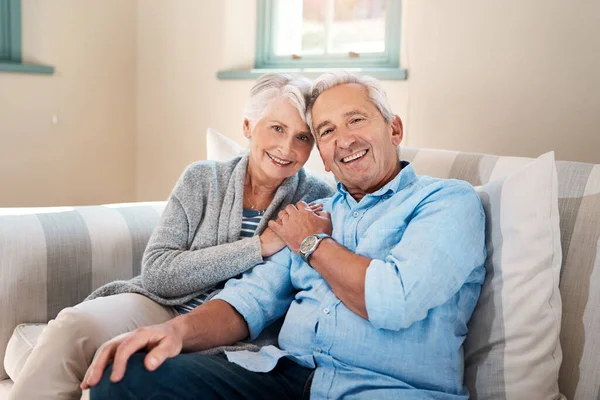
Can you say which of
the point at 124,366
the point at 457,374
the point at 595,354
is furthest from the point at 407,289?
the point at 124,366

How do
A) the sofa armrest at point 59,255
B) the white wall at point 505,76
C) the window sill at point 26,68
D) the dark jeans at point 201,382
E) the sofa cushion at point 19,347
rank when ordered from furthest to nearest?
1. the window sill at point 26,68
2. the white wall at point 505,76
3. the sofa armrest at point 59,255
4. the sofa cushion at point 19,347
5. the dark jeans at point 201,382

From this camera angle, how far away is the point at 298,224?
156 centimetres

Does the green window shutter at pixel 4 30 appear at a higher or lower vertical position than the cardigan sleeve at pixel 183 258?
higher

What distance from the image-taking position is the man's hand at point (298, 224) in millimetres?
1530

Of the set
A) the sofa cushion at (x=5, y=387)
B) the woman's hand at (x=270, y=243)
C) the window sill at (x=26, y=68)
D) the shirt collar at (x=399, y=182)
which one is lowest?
the sofa cushion at (x=5, y=387)

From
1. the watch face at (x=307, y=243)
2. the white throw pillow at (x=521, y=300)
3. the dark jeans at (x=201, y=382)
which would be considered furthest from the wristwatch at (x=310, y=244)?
the white throw pillow at (x=521, y=300)

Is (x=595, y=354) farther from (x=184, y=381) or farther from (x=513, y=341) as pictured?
(x=184, y=381)

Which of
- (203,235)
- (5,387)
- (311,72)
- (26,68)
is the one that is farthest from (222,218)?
(26,68)

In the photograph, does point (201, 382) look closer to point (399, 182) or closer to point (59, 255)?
point (399, 182)

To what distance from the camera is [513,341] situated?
1.31 meters

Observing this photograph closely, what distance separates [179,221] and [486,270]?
2.61ft

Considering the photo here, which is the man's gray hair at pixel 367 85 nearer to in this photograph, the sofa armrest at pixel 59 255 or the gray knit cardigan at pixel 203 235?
the gray knit cardigan at pixel 203 235

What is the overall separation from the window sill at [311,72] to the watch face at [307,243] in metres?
0.94

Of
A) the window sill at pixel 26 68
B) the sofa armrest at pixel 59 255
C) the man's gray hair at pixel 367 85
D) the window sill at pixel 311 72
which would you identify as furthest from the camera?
the window sill at pixel 26 68
